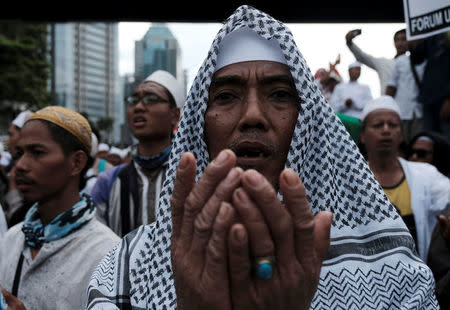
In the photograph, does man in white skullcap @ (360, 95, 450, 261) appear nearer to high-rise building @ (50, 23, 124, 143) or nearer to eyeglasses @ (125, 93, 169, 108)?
eyeglasses @ (125, 93, 169, 108)

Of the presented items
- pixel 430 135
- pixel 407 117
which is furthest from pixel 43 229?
pixel 407 117

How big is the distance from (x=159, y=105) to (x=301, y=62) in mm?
2863

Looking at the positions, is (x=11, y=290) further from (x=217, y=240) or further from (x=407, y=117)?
(x=407, y=117)

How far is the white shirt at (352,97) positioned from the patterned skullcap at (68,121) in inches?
228

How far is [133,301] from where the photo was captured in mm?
1779

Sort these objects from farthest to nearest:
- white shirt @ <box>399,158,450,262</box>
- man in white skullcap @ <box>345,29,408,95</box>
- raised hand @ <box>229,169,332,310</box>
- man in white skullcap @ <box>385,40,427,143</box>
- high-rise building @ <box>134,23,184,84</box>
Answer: high-rise building @ <box>134,23,184,84</box> < man in white skullcap @ <box>345,29,408,95</box> < man in white skullcap @ <box>385,40,427,143</box> < white shirt @ <box>399,158,450,262</box> < raised hand @ <box>229,169,332,310</box>

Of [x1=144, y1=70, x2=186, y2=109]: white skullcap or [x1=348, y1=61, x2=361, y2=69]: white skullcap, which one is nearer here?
[x1=144, y1=70, x2=186, y2=109]: white skullcap

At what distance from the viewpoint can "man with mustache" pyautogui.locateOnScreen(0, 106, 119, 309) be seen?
2697mm

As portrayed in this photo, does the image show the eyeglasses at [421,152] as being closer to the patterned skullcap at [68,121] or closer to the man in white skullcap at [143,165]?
the man in white skullcap at [143,165]

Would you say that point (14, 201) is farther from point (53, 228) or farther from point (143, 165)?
point (53, 228)

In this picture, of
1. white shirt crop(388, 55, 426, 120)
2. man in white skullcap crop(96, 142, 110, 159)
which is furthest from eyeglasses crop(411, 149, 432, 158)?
man in white skullcap crop(96, 142, 110, 159)

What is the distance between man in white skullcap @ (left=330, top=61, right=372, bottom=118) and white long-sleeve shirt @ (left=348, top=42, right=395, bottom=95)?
666mm

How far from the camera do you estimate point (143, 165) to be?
4289 mm

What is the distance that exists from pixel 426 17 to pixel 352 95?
5.13m
